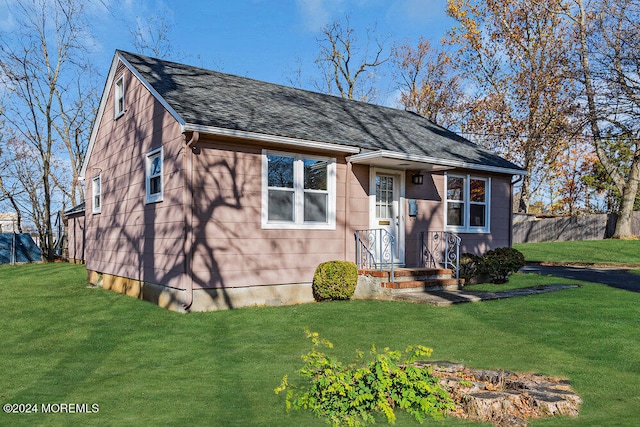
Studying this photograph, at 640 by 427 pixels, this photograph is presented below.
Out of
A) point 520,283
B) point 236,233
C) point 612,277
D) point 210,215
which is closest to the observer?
point 210,215

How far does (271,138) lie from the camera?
31.4 feet

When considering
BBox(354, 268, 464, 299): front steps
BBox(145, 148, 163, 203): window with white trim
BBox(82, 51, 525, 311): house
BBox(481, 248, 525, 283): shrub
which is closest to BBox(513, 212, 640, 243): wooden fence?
BBox(82, 51, 525, 311): house

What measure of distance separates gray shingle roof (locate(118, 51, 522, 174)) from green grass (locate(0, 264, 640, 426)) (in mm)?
3771

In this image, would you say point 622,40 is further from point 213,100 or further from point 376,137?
point 213,100

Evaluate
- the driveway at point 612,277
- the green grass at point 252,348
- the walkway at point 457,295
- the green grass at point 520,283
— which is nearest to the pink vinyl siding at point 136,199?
the green grass at point 252,348

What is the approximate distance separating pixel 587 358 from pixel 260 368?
383 cm

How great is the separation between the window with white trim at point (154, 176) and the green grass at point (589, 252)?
15911 millimetres

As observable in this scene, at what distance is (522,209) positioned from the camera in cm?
2977

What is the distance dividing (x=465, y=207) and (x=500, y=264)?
6.77 ft

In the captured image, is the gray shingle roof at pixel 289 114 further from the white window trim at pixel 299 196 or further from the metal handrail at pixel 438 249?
the metal handrail at pixel 438 249

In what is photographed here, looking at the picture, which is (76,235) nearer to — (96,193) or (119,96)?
(96,193)

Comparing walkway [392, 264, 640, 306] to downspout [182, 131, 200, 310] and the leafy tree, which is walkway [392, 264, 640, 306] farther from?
the leafy tree

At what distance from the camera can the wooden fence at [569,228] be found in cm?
2722

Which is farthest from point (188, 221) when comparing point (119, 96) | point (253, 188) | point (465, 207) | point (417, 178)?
point (465, 207)
